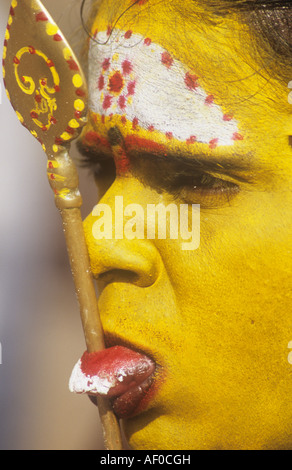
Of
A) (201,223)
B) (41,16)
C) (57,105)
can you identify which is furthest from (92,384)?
(41,16)

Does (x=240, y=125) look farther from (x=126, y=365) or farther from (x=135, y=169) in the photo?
(x=126, y=365)

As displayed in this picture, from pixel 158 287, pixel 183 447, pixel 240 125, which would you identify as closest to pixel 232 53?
pixel 240 125

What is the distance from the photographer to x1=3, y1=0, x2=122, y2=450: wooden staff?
73 cm

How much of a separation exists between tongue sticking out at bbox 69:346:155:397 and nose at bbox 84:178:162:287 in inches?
3.8

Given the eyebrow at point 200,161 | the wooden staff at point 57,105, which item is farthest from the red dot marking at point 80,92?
the eyebrow at point 200,161

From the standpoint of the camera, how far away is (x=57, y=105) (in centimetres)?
76

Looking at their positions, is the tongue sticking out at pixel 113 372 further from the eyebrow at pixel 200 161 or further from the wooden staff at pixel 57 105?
the eyebrow at pixel 200 161

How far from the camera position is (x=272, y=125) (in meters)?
0.74

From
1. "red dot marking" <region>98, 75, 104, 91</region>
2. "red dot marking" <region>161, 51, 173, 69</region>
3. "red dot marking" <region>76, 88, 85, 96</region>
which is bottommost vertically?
"red dot marking" <region>98, 75, 104, 91</region>

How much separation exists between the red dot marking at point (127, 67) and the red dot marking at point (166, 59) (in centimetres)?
5

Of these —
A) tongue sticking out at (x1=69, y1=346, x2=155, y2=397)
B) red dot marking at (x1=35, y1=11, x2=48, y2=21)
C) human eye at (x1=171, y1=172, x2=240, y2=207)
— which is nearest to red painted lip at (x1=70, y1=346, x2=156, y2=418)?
tongue sticking out at (x1=69, y1=346, x2=155, y2=397)

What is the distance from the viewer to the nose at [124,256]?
0.80m

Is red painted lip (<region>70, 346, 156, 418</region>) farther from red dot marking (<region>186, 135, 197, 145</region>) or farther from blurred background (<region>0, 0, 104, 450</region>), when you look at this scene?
blurred background (<region>0, 0, 104, 450</region>)

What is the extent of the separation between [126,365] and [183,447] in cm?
14
